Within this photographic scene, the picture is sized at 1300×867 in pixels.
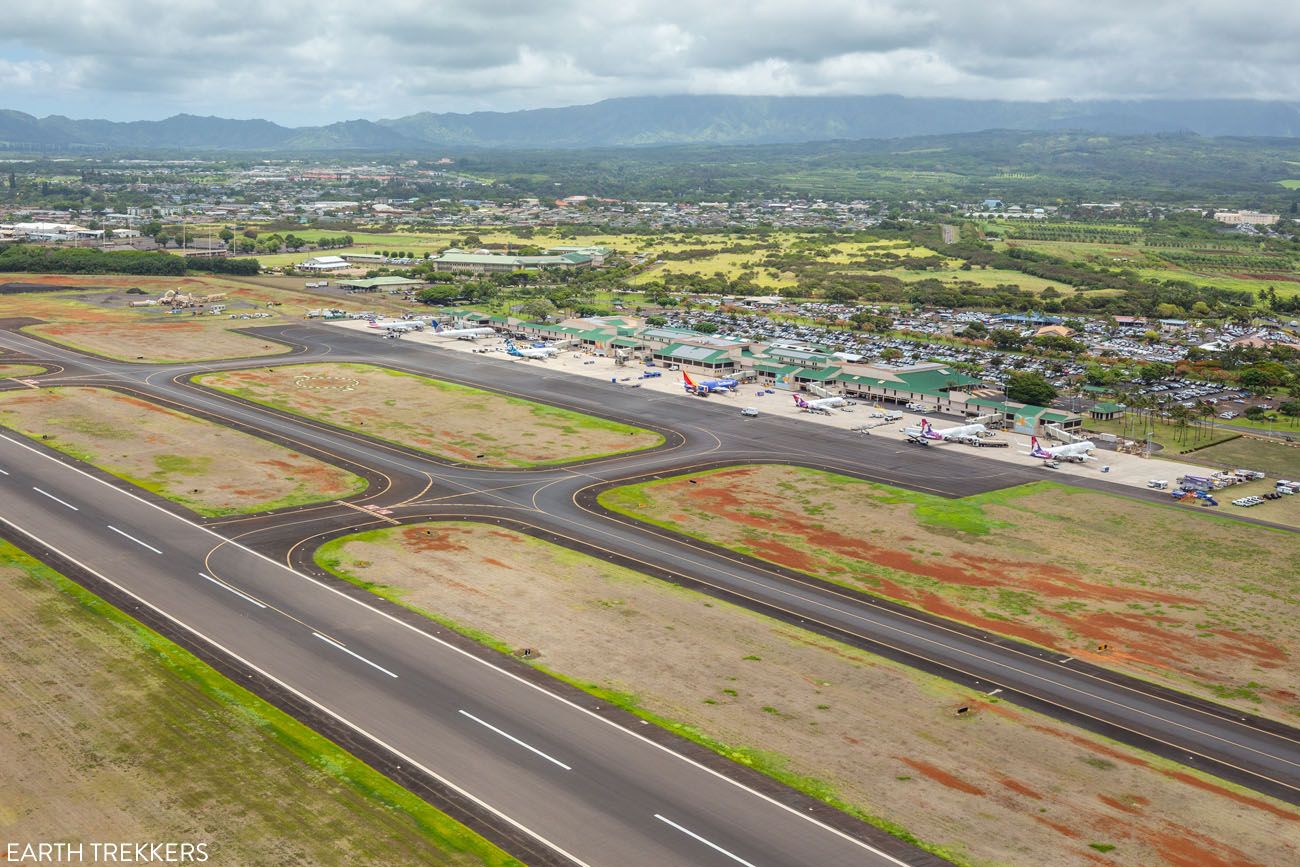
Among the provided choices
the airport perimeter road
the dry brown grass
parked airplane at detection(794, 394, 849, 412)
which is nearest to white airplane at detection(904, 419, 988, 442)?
parked airplane at detection(794, 394, 849, 412)

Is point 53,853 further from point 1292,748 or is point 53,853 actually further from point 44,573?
point 1292,748

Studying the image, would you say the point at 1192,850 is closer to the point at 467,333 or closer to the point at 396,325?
the point at 467,333

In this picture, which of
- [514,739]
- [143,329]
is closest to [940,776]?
[514,739]

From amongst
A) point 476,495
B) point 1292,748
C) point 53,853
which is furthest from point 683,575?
point 53,853

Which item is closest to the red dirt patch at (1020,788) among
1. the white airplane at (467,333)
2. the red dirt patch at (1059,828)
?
the red dirt patch at (1059,828)

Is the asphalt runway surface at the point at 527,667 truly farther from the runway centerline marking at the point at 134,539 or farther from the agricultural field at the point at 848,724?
the agricultural field at the point at 848,724

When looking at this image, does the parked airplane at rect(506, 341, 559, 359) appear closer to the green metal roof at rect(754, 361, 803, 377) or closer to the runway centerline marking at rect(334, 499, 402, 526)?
the green metal roof at rect(754, 361, 803, 377)
